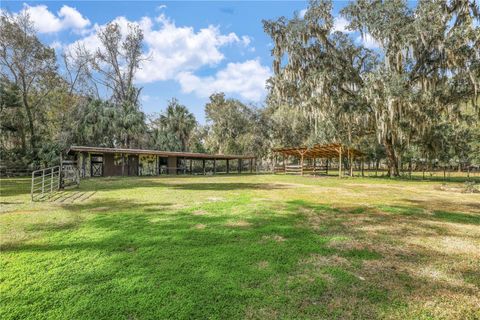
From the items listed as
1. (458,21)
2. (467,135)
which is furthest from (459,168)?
(458,21)

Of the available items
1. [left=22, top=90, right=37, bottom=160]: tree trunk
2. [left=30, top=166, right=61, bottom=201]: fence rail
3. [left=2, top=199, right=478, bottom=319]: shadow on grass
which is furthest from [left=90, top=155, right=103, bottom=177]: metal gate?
[left=2, top=199, right=478, bottom=319]: shadow on grass

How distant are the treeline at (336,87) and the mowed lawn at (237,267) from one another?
13278 mm

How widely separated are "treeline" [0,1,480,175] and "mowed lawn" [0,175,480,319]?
13278 millimetres

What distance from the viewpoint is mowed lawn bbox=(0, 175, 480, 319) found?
92.8 inches

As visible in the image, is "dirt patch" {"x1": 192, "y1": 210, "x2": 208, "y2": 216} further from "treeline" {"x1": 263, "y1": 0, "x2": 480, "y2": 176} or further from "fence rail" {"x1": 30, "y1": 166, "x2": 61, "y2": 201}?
"treeline" {"x1": 263, "y1": 0, "x2": 480, "y2": 176}

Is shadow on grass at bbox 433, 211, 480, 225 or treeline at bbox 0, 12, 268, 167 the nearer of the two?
shadow on grass at bbox 433, 211, 480, 225

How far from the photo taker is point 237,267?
3154mm

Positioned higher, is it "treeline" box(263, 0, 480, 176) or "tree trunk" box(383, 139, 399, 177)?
"treeline" box(263, 0, 480, 176)

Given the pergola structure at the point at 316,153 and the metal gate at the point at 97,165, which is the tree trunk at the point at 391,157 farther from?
the metal gate at the point at 97,165

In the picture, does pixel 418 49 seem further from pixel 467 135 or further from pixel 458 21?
pixel 467 135

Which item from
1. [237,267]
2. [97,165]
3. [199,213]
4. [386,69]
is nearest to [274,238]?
[237,267]

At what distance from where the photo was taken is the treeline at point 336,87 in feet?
50.5

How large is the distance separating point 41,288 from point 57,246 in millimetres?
1409

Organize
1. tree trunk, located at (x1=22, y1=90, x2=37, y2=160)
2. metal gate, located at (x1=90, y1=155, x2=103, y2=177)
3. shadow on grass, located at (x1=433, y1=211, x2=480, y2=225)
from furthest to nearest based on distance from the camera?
tree trunk, located at (x1=22, y1=90, x2=37, y2=160) < metal gate, located at (x1=90, y1=155, x2=103, y2=177) < shadow on grass, located at (x1=433, y1=211, x2=480, y2=225)
